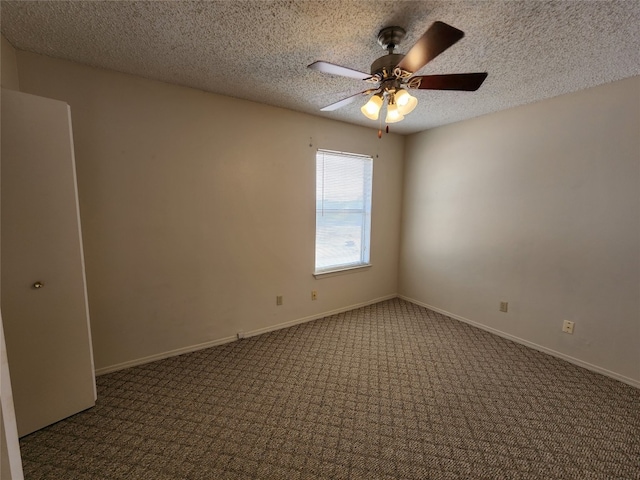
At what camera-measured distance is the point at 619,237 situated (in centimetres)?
224

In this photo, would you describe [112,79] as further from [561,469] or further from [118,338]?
[561,469]

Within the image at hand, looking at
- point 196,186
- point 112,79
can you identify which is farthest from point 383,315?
point 112,79

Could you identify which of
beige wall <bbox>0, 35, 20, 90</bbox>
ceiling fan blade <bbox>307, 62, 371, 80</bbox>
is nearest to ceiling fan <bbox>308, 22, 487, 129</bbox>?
ceiling fan blade <bbox>307, 62, 371, 80</bbox>

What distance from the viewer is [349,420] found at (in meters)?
1.82

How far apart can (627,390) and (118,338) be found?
410 centimetres

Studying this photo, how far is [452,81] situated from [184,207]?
2277 millimetres

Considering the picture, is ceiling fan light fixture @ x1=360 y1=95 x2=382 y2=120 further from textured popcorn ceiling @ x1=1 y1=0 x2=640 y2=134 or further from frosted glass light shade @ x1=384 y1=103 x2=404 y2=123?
textured popcorn ceiling @ x1=1 y1=0 x2=640 y2=134

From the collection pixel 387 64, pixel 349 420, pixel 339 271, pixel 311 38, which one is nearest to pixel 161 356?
pixel 349 420

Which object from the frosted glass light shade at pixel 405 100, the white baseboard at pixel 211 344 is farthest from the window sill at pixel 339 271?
the frosted glass light shade at pixel 405 100

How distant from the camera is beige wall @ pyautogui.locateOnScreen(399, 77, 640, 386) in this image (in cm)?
222

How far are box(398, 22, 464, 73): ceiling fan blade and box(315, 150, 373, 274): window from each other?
187 cm

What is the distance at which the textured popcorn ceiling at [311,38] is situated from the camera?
1.44m

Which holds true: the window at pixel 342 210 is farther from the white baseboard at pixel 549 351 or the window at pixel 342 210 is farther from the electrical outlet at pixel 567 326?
the electrical outlet at pixel 567 326

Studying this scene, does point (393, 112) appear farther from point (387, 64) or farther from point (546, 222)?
point (546, 222)
